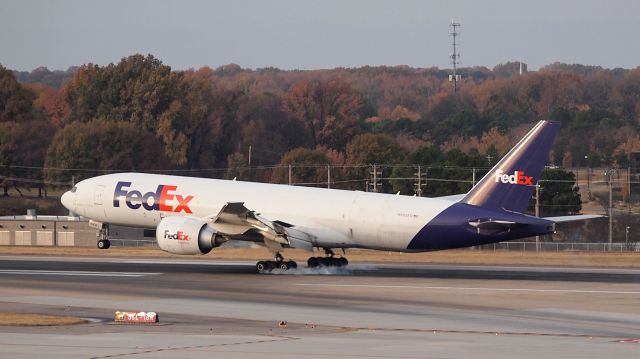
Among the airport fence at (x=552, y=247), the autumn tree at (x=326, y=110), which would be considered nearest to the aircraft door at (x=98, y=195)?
the airport fence at (x=552, y=247)

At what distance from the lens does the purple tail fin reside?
167 feet

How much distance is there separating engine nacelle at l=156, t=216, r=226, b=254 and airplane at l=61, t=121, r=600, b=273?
0.04 m

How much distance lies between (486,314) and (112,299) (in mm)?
12690

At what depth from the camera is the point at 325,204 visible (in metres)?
54.1

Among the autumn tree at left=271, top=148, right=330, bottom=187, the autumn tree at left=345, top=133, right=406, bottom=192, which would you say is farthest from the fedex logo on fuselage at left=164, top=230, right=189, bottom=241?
the autumn tree at left=345, top=133, right=406, bottom=192

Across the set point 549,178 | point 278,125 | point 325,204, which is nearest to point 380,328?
point 325,204

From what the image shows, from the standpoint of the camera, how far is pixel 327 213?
53.8m

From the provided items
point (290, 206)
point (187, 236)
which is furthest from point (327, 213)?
point (187, 236)

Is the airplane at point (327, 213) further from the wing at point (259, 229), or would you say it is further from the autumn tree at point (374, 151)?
the autumn tree at point (374, 151)

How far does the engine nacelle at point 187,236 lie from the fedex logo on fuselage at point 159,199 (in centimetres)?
266

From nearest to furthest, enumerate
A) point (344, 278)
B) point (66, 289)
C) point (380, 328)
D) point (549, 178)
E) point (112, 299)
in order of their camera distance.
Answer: point (380, 328) → point (112, 299) → point (66, 289) → point (344, 278) → point (549, 178)

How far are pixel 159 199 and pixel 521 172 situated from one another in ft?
53.3

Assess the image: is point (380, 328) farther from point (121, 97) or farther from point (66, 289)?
point (121, 97)

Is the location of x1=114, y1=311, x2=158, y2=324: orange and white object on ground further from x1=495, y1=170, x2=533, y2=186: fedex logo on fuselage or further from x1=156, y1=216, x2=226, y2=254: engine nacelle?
x1=495, y1=170, x2=533, y2=186: fedex logo on fuselage
